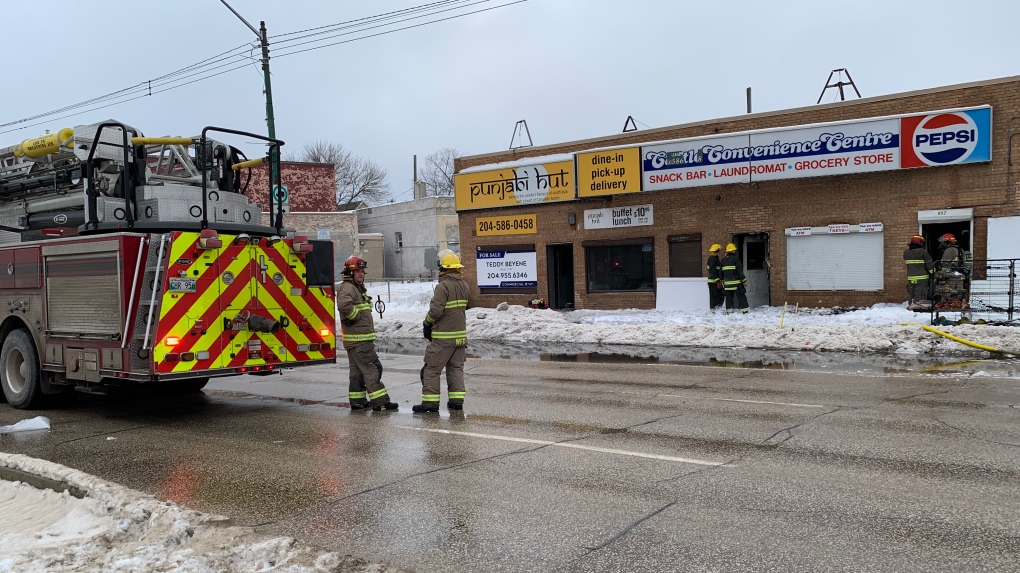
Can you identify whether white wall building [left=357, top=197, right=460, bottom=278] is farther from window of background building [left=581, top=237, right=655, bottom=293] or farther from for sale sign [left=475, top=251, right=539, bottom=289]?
window of background building [left=581, top=237, right=655, bottom=293]

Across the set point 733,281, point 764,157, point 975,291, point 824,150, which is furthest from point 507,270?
point 975,291

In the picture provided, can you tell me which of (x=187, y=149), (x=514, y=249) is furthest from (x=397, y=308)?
(x=187, y=149)

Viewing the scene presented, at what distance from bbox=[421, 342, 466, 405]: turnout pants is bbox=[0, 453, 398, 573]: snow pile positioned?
3843mm

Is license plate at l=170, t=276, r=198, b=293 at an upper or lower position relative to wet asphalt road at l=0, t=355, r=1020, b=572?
upper

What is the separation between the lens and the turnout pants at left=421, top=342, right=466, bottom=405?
911 cm

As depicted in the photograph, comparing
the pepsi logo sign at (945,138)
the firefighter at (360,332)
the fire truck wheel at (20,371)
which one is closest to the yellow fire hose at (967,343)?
the pepsi logo sign at (945,138)

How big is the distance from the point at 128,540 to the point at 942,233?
19083mm

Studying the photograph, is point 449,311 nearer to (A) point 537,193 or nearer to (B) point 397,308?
(A) point 537,193

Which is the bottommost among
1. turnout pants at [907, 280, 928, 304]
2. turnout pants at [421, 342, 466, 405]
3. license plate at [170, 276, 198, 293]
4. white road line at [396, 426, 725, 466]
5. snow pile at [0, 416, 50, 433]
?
white road line at [396, 426, 725, 466]

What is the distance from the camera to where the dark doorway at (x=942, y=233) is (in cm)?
1835

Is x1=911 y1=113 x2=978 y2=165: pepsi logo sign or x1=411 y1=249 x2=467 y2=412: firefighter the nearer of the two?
x1=411 y1=249 x2=467 y2=412: firefighter

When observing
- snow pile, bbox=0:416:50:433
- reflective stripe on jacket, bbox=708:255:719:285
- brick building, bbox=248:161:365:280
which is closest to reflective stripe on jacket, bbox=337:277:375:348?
snow pile, bbox=0:416:50:433

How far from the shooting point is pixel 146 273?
8508mm

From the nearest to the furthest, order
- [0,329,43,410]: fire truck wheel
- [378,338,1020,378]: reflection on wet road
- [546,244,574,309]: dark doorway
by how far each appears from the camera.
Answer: [0,329,43,410]: fire truck wheel < [378,338,1020,378]: reflection on wet road < [546,244,574,309]: dark doorway
